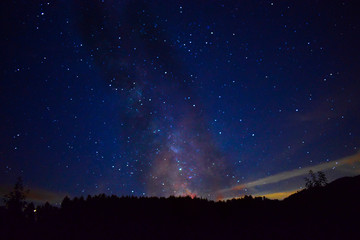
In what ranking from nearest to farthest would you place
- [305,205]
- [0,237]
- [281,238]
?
[281,238], [0,237], [305,205]

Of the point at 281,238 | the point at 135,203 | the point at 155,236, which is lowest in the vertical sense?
the point at 281,238

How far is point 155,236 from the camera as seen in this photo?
19.2 m

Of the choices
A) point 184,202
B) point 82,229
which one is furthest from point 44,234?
point 184,202

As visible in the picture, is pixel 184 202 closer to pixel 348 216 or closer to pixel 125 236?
pixel 125 236

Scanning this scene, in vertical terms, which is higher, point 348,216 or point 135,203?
point 135,203

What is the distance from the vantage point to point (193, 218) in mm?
22484

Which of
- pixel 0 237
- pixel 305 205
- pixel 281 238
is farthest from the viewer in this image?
pixel 305 205

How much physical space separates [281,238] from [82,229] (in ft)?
55.1

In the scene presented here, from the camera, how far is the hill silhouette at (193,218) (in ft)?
60.7

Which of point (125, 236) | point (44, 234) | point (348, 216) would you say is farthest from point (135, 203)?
point (348, 216)

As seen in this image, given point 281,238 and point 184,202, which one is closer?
point 281,238

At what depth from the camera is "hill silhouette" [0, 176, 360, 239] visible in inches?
729

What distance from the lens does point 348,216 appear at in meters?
18.6

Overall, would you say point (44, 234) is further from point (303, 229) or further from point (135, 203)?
point (303, 229)
